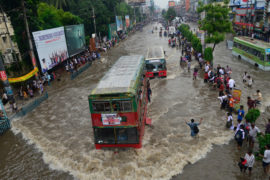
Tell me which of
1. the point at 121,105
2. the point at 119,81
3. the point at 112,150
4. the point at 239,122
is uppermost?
the point at 119,81

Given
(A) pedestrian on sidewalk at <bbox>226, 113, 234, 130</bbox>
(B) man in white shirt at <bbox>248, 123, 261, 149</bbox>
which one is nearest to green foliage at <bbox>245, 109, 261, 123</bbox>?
(B) man in white shirt at <bbox>248, 123, 261, 149</bbox>

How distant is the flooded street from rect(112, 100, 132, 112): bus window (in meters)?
2.59

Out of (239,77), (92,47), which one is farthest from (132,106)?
(92,47)

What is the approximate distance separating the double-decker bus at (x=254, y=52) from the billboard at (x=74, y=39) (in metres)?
22.1

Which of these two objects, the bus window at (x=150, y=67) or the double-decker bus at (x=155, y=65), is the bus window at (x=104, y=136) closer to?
the double-decker bus at (x=155, y=65)

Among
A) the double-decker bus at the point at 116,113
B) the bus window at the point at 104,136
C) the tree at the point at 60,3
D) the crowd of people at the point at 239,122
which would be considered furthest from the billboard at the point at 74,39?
the bus window at the point at 104,136

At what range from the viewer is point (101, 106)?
9953 mm

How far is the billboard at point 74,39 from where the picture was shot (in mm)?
28169

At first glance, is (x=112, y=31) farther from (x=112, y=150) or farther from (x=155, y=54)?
(x=112, y=150)

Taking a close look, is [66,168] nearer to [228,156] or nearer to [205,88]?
[228,156]

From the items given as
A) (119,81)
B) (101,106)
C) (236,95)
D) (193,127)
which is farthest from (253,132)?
(101,106)

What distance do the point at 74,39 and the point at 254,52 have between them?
74.8ft

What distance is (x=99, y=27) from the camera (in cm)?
4769

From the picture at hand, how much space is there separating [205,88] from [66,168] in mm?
13434
